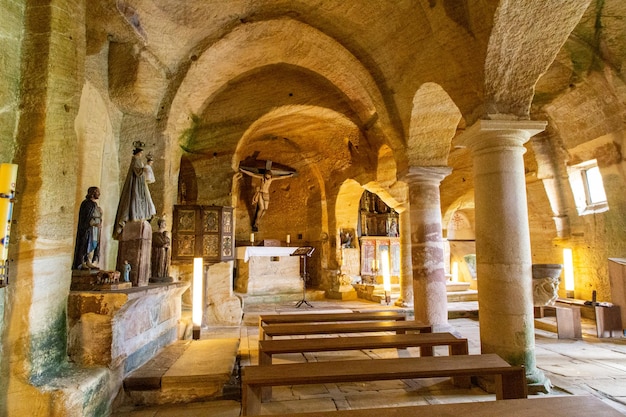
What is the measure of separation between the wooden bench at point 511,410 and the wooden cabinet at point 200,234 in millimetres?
5347

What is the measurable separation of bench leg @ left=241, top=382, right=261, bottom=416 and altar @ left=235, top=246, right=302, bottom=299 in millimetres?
7659

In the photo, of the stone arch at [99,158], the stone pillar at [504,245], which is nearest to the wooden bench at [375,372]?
the stone pillar at [504,245]

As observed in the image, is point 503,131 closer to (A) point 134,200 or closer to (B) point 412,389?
(B) point 412,389

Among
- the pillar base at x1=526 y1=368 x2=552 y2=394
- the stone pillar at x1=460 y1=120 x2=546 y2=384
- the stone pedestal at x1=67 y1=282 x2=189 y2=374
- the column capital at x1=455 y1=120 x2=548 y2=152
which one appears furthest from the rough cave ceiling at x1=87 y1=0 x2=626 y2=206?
the stone pedestal at x1=67 y1=282 x2=189 y2=374

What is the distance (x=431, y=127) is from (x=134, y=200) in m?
4.48

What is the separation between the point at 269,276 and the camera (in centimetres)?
1066

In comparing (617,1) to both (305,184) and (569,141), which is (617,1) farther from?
(305,184)

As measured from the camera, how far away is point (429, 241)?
5801 millimetres

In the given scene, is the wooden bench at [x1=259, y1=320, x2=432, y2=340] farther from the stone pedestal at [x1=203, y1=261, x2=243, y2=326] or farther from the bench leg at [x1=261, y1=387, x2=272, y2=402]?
the stone pedestal at [x1=203, y1=261, x2=243, y2=326]

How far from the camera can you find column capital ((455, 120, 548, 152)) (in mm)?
3650

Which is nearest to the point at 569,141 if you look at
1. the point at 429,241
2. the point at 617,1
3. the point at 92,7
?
the point at 617,1

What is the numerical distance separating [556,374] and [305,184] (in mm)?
9696

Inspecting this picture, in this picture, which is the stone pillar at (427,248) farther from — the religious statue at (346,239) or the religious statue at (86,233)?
the religious statue at (346,239)

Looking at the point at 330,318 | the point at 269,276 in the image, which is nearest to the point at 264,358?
the point at 330,318
